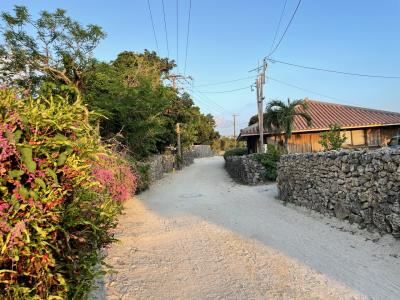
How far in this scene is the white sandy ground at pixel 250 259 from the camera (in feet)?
14.9

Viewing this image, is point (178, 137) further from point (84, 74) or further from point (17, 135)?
point (17, 135)

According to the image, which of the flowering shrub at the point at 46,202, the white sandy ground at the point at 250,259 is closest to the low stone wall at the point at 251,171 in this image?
the white sandy ground at the point at 250,259

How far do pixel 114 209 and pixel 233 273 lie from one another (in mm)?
3418

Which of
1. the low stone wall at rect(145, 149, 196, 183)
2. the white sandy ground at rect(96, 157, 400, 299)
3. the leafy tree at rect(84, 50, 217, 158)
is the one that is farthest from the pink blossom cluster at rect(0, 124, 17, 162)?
the low stone wall at rect(145, 149, 196, 183)

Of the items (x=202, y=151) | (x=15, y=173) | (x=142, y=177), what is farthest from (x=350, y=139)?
(x=202, y=151)

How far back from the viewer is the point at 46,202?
1.83 m

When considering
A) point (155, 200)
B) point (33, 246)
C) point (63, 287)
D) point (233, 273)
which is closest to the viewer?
point (33, 246)

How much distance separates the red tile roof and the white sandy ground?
14.8 meters

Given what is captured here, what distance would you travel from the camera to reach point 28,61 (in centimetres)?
1641

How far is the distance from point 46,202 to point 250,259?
4683mm

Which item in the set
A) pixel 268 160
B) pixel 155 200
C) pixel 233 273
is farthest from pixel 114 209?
pixel 268 160

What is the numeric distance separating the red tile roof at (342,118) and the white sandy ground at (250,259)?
14.8 m

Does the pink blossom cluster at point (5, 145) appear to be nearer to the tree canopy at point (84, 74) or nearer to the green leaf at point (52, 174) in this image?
the green leaf at point (52, 174)

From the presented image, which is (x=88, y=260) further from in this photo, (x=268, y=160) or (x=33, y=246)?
(x=268, y=160)
